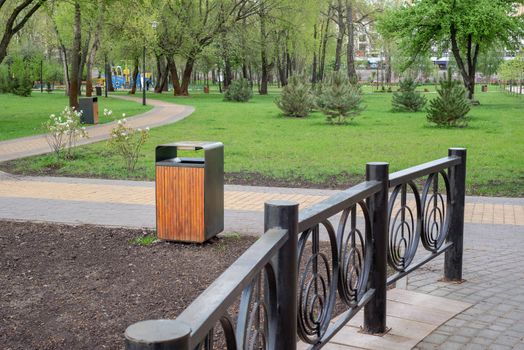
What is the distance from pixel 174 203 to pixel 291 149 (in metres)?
9.78

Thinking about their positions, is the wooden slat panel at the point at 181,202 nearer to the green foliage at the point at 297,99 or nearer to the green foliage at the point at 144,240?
the green foliage at the point at 144,240

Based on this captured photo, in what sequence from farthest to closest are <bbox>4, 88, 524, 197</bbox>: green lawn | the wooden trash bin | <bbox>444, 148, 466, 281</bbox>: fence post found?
1. <bbox>4, 88, 524, 197</bbox>: green lawn
2. the wooden trash bin
3. <bbox>444, 148, 466, 281</bbox>: fence post

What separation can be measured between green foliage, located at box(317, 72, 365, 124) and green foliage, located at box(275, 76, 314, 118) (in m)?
2.70

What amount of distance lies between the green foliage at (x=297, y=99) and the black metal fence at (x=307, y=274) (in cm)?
2216

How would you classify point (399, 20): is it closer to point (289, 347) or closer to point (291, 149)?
point (291, 149)

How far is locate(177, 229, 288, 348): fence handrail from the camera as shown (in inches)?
70.4

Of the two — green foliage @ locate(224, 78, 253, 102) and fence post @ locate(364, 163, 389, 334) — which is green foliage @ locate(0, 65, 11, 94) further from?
fence post @ locate(364, 163, 389, 334)

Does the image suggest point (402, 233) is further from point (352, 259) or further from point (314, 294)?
point (314, 294)

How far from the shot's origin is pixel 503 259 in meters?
6.38

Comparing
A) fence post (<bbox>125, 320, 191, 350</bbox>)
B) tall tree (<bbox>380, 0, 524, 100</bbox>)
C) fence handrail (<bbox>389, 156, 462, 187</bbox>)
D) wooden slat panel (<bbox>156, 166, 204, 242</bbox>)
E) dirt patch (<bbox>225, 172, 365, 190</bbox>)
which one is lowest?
dirt patch (<bbox>225, 172, 365, 190</bbox>)

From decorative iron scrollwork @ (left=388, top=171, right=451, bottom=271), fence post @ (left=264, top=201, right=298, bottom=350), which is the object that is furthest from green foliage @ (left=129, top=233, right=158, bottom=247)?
fence post @ (left=264, top=201, right=298, bottom=350)

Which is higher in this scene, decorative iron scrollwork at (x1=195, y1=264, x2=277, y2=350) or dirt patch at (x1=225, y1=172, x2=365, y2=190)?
decorative iron scrollwork at (x1=195, y1=264, x2=277, y2=350)

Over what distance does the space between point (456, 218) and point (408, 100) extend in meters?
27.6

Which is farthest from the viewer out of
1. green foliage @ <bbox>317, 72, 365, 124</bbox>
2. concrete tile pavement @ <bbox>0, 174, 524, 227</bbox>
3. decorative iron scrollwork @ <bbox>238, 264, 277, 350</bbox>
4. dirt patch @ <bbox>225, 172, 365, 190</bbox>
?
green foliage @ <bbox>317, 72, 365, 124</bbox>
